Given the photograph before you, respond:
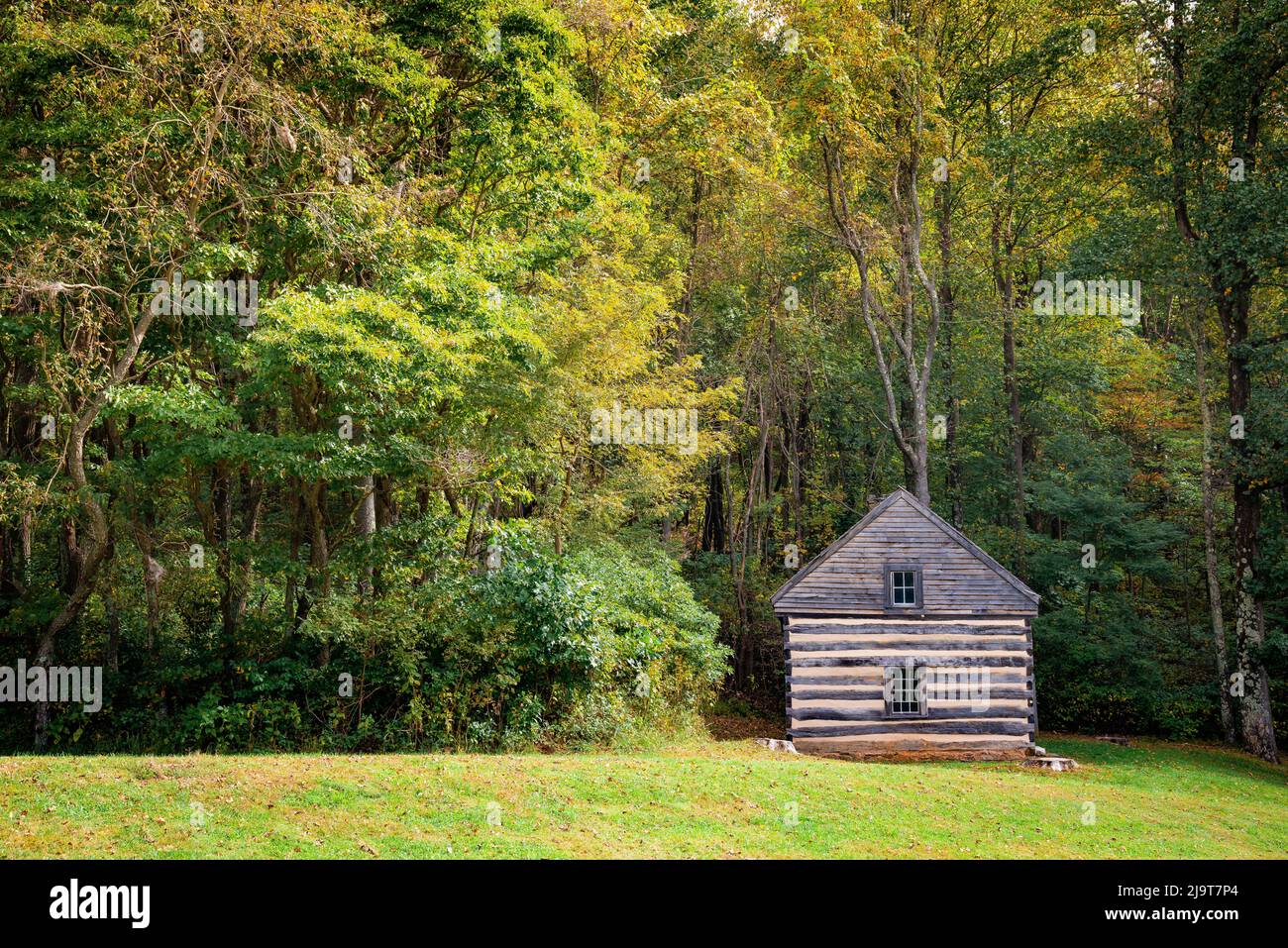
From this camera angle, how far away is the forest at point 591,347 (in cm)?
1488

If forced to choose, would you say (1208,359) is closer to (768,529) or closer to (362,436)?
(768,529)

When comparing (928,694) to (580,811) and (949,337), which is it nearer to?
(580,811)

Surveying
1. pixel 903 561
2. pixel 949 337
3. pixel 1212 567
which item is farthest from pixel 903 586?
pixel 949 337

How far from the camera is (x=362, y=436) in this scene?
16656 millimetres

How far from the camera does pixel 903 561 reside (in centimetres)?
→ 2142

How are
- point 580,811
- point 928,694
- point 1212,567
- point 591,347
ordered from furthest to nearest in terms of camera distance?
point 1212,567
point 928,694
point 591,347
point 580,811

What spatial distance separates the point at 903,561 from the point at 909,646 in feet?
5.91

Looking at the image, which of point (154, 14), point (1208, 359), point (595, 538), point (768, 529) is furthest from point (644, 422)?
point (1208, 359)

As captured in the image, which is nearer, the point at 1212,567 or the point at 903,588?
the point at 903,588

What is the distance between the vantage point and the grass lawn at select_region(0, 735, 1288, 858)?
1017 cm

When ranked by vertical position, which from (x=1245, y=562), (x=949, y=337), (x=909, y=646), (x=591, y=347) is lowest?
(x=909, y=646)

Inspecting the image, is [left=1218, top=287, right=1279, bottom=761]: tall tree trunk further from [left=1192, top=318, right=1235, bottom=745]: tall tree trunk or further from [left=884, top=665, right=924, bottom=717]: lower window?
[left=884, top=665, right=924, bottom=717]: lower window

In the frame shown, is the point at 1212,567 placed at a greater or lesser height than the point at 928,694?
greater

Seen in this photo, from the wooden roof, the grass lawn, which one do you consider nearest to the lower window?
the wooden roof
